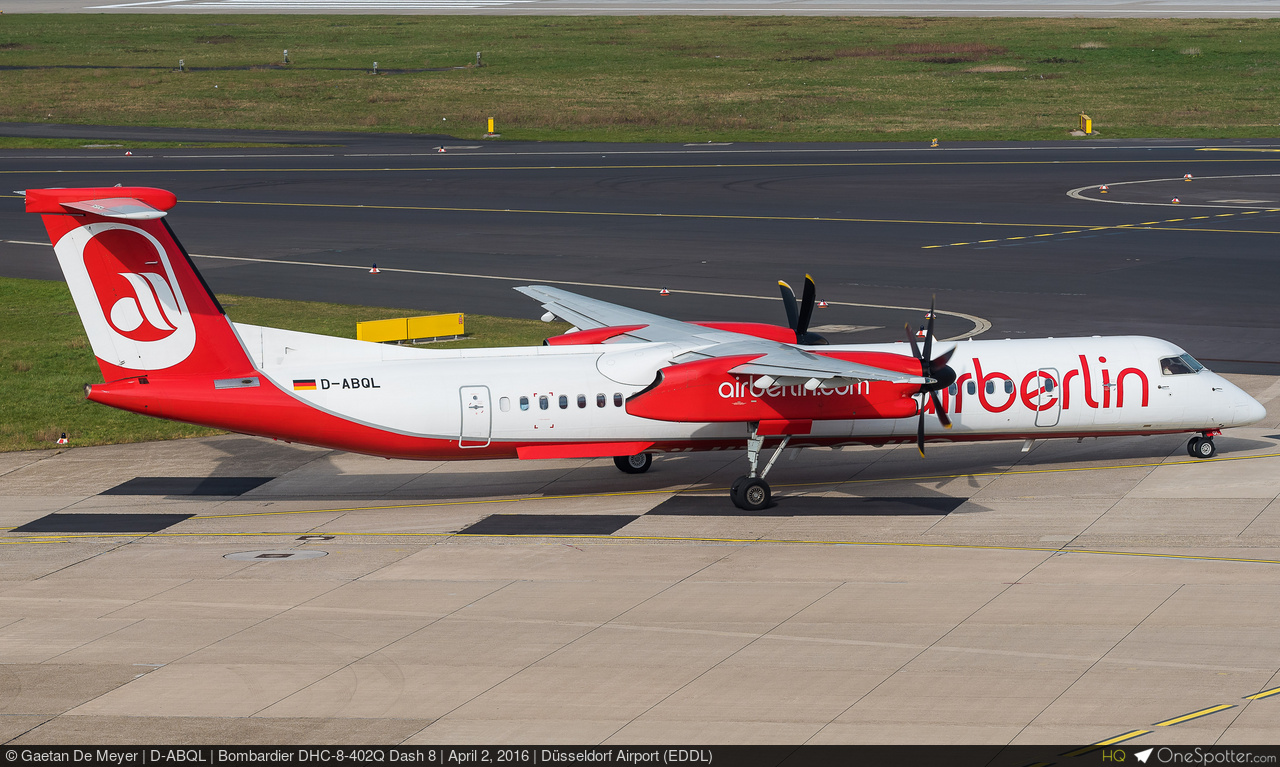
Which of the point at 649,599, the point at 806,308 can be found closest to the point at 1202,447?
the point at 806,308

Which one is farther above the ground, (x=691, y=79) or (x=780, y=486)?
(x=691, y=79)

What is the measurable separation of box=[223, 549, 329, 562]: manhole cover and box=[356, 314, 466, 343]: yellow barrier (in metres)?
15.3

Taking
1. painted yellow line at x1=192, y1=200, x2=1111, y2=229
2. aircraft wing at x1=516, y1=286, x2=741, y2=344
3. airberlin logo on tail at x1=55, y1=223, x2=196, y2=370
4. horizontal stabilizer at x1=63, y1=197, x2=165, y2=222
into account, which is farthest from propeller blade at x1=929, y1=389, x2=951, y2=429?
painted yellow line at x1=192, y1=200, x2=1111, y2=229

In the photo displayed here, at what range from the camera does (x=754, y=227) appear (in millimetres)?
57531

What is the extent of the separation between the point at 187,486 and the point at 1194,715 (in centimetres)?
2182

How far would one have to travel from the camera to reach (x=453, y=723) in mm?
18391

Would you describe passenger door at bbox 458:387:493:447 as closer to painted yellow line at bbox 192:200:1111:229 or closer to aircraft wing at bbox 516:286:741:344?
aircraft wing at bbox 516:286:741:344

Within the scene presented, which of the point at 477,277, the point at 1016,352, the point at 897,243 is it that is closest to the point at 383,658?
the point at 1016,352

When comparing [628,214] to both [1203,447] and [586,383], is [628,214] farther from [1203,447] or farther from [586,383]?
[1203,447]

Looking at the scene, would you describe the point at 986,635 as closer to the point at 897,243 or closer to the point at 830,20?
the point at 897,243

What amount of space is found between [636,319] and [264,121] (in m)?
70.7

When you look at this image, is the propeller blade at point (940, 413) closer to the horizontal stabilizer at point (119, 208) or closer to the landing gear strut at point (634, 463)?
the landing gear strut at point (634, 463)
